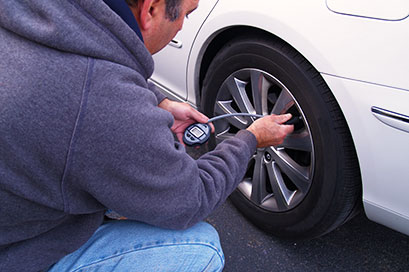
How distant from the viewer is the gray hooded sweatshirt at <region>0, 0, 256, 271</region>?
672mm

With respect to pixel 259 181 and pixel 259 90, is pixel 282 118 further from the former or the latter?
pixel 259 181

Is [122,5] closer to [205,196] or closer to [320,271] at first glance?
[205,196]

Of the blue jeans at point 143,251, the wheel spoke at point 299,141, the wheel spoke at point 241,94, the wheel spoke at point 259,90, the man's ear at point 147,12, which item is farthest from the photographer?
the wheel spoke at point 241,94

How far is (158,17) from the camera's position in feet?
2.77

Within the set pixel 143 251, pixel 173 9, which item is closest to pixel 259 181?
pixel 143 251

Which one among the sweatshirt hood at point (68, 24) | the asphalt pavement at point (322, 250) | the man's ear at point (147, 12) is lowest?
the asphalt pavement at point (322, 250)

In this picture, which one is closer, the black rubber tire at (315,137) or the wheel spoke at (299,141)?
the black rubber tire at (315,137)

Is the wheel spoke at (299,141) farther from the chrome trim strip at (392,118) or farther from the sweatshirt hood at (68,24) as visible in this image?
the sweatshirt hood at (68,24)

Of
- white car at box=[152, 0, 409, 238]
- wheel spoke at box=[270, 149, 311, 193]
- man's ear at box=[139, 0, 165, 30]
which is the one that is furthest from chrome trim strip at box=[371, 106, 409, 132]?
man's ear at box=[139, 0, 165, 30]

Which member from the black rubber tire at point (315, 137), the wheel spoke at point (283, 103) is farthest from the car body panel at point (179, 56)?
the wheel spoke at point (283, 103)

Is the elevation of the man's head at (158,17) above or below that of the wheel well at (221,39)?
above

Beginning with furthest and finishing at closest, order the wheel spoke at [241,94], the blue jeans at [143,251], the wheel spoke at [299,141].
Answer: the wheel spoke at [241,94], the wheel spoke at [299,141], the blue jeans at [143,251]

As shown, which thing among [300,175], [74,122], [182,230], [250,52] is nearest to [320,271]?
[300,175]

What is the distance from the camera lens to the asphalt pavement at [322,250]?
1.55 metres
